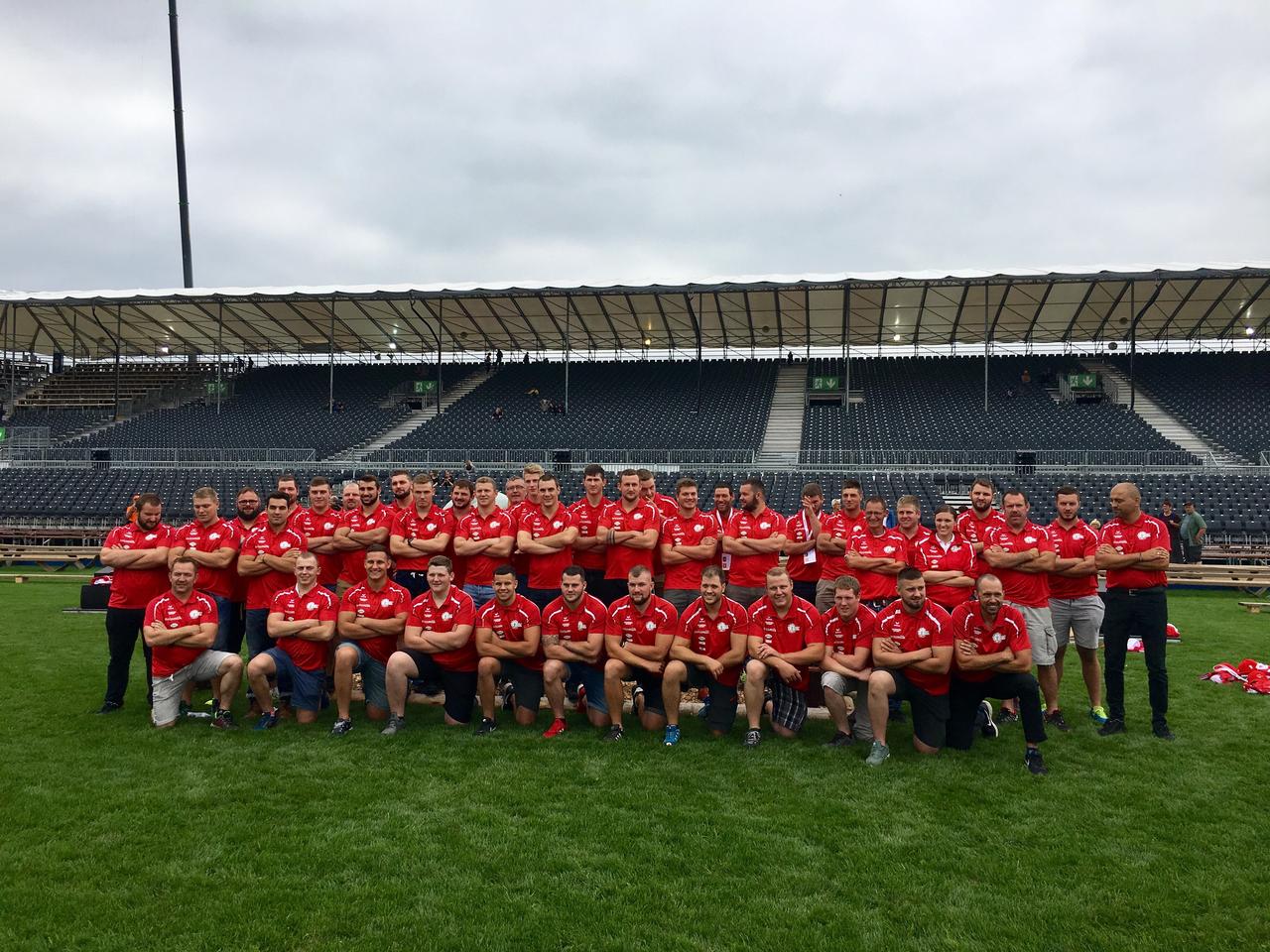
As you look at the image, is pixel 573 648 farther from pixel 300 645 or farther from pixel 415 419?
pixel 415 419

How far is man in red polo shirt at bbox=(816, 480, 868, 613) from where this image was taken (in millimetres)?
7328

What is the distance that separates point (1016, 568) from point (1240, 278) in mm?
24692

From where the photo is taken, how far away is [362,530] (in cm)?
A: 746

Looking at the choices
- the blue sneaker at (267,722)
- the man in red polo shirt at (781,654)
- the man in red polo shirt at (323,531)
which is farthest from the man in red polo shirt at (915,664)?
the man in red polo shirt at (323,531)

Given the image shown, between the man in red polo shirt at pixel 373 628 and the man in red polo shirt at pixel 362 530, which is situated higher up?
the man in red polo shirt at pixel 362 530

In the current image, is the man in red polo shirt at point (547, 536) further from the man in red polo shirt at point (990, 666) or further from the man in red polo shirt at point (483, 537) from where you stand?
the man in red polo shirt at point (990, 666)

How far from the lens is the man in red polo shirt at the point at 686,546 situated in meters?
7.17

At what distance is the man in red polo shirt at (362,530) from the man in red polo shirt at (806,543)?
3.85 metres

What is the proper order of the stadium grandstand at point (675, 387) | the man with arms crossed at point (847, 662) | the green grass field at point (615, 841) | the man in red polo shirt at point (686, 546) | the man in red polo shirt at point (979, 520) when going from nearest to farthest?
the green grass field at point (615, 841) < the man with arms crossed at point (847, 662) < the man in red polo shirt at point (979, 520) < the man in red polo shirt at point (686, 546) < the stadium grandstand at point (675, 387)

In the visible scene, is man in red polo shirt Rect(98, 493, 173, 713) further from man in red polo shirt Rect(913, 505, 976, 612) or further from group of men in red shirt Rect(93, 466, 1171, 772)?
man in red polo shirt Rect(913, 505, 976, 612)

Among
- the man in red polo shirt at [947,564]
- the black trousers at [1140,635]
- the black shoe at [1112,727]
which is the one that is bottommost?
the black shoe at [1112,727]

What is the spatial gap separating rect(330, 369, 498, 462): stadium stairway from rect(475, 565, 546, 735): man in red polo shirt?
20.8 meters

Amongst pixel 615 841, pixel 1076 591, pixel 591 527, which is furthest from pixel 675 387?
pixel 615 841

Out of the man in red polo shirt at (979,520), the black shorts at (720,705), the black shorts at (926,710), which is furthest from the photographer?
the man in red polo shirt at (979,520)
